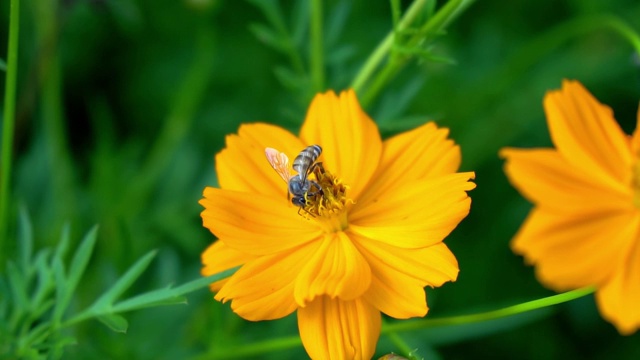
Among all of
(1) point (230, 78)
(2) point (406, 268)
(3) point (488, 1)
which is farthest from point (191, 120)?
(2) point (406, 268)

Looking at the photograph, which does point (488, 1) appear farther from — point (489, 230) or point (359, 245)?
point (359, 245)

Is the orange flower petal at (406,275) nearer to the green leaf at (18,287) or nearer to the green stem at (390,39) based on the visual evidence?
the green stem at (390,39)

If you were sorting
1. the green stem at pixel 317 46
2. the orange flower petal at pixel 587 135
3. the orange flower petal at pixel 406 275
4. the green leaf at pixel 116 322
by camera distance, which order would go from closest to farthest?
the orange flower petal at pixel 587 135 < the orange flower petal at pixel 406 275 < the green leaf at pixel 116 322 < the green stem at pixel 317 46

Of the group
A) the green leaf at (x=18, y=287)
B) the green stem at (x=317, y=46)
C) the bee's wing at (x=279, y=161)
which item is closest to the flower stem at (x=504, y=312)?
the bee's wing at (x=279, y=161)

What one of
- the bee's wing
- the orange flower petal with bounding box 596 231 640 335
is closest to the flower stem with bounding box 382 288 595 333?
the orange flower petal with bounding box 596 231 640 335

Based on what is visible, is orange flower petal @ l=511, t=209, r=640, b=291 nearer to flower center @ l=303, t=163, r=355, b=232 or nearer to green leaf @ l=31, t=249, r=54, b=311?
flower center @ l=303, t=163, r=355, b=232
